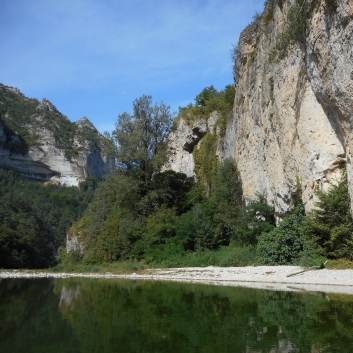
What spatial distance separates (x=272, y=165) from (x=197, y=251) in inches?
311

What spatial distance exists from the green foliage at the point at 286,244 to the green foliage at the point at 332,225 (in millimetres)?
2282

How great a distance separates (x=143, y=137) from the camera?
118 ft

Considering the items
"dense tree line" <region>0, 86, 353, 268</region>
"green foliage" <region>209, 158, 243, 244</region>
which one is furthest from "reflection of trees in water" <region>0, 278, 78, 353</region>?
"green foliage" <region>209, 158, 243, 244</region>

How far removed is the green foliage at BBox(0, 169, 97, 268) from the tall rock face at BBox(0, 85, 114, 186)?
615cm

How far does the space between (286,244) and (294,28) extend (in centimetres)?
1082

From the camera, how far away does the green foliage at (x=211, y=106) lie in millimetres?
37656

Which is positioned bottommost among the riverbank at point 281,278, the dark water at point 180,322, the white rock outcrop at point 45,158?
the dark water at point 180,322

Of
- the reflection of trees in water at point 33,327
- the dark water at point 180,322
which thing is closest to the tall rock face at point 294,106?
the dark water at point 180,322

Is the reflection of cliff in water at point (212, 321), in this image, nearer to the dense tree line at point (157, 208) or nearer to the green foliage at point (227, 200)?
the dense tree line at point (157, 208)

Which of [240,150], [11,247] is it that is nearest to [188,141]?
[240,150]

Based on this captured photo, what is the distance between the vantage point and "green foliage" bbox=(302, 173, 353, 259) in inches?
647

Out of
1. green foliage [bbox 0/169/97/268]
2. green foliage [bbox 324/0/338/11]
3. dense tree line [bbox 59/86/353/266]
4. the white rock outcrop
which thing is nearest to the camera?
green foliage [bbox 324/0/338/11]

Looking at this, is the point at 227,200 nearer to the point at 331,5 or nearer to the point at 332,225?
the point at 332,225

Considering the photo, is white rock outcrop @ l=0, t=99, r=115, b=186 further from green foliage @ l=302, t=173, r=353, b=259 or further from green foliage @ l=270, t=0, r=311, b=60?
green foliage @ l=302, t=173, r=353, b=259
